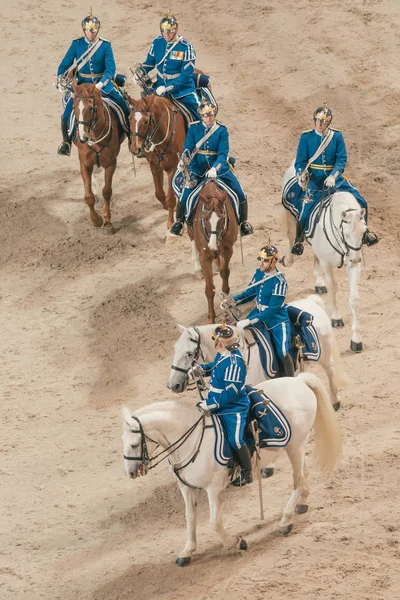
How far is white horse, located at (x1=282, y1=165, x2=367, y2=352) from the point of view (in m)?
19.0

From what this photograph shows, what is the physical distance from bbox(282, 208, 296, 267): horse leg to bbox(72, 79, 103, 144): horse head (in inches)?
139

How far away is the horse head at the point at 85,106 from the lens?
2175cm

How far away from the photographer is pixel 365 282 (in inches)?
840

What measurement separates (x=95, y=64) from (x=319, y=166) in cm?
501

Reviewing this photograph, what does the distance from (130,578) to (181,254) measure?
8.29 metres

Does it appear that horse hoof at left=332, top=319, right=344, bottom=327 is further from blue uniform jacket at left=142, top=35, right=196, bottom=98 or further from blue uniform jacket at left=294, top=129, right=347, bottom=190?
blue uniform jacket at left=142, top=35, right=196, bottom=98

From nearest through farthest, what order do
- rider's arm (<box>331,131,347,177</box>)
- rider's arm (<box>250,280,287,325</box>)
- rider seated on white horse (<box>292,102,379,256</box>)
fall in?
rider's arm (<box>250,280,287,325</box>)
rider seated on white horse (<box>292,102,379,256</box>)
rider's arm (<box>331,131,347,177</box>)

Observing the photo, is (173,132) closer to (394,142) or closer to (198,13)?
(394,142)

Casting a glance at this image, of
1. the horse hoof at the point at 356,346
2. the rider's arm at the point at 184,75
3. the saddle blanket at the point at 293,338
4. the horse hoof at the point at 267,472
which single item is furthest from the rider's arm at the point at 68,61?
the horse hoof at the point at 267,472

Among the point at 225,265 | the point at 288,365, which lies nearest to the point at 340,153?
the point at 225,265

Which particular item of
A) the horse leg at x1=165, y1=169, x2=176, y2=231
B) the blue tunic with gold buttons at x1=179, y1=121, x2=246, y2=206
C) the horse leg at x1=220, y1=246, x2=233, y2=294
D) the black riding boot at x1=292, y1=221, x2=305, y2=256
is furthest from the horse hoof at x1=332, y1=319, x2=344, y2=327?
the horse leg at x1=165, y1=169, x2=176, y2=231

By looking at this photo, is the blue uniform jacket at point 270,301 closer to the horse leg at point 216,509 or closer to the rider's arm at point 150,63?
the horse leg at point 216,509

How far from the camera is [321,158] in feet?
65.5

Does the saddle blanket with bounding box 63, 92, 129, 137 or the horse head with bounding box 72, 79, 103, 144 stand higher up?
the horse head with bounding box 72, 79, 103, 144
